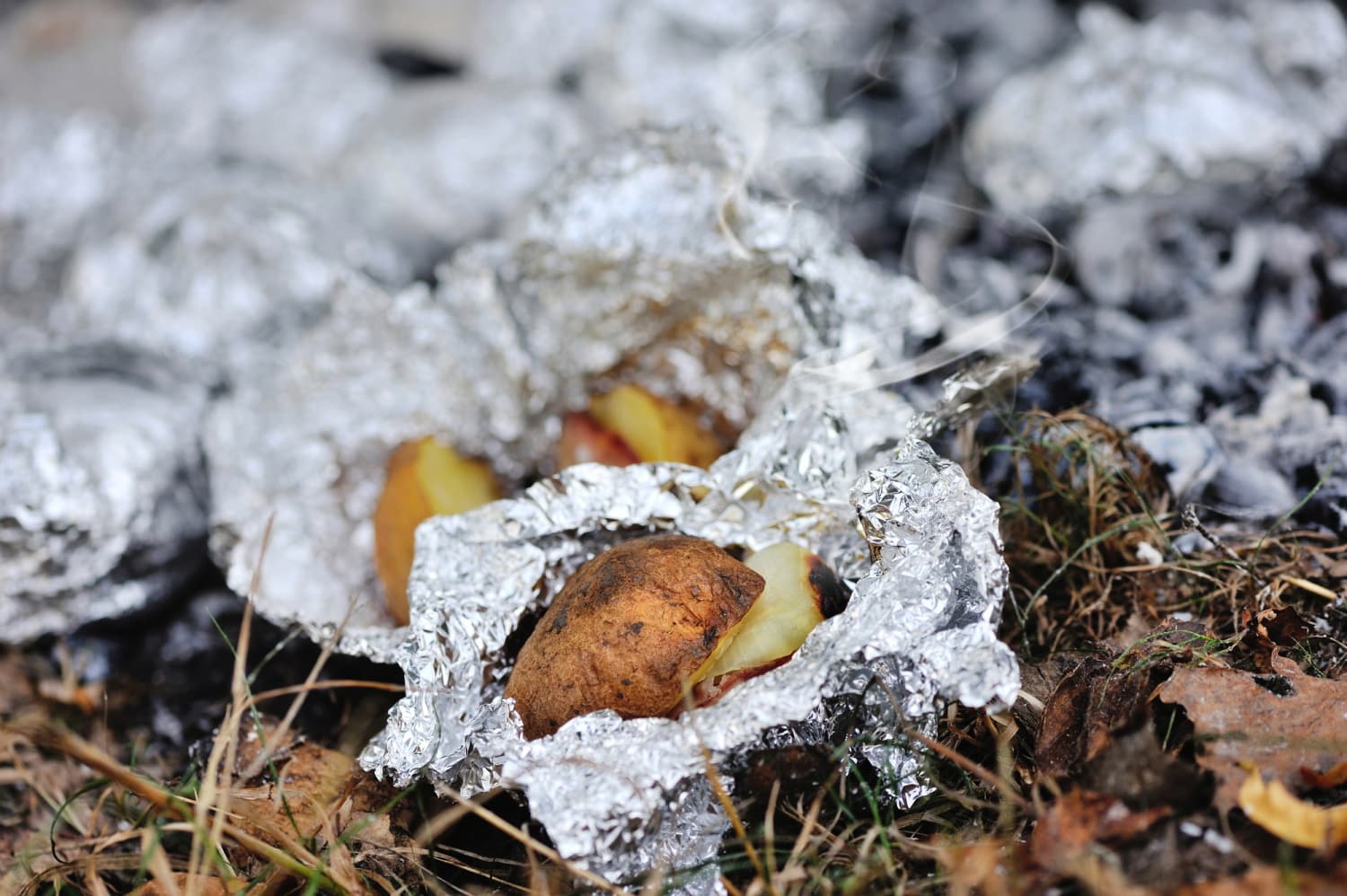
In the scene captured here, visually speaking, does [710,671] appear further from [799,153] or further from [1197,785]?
[799,153]

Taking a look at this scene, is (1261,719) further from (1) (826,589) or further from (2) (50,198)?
(2) (50,198)

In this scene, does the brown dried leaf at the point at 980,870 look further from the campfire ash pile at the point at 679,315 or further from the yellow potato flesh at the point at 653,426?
the yellow potato flesh at the point at 653,426

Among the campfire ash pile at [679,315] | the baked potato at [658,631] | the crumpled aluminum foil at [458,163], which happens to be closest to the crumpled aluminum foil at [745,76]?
the campfire ash pile at [679,315]

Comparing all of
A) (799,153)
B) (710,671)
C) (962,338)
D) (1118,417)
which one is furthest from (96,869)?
(799,153)

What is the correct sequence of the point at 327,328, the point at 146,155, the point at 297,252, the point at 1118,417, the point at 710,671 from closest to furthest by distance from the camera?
the point at 710,671
the point at 1118,417
the point at 327,328
the point at 297,252
the point at 146,155

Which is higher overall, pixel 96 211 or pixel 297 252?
pixel 297 252

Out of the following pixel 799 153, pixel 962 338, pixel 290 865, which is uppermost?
pixel 799 153

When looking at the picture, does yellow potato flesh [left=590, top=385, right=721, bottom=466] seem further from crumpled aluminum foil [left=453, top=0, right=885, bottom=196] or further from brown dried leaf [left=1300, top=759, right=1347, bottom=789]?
brown dried leaf [left=1300, top=759, right=1347, bottom=789]
